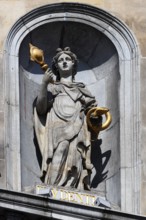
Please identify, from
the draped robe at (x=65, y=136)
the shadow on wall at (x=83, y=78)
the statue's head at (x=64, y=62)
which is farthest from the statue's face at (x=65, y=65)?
the shadow on wall at (x=83, y=78)

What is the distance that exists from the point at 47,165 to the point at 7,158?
69 centimetres

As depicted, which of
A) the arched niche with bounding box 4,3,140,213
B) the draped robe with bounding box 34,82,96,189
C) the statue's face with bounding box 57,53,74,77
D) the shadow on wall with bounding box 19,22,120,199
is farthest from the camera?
the statue's face with bounding box 57,53,74,77

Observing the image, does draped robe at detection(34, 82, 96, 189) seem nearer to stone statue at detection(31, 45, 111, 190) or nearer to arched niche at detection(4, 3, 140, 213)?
stone statue at detection(31, 45, 111, 190)

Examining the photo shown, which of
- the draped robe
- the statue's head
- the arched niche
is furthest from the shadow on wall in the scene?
the statue's head

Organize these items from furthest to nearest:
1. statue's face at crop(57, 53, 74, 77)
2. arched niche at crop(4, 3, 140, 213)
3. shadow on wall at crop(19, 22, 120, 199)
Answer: statue's face at crop(57, 53, 74, 77) < shadow on wall at crop(19, 22, 120, 199) < arched niche at crop(4, 3, 140, 213)

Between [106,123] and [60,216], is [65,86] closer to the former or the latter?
[106,123]

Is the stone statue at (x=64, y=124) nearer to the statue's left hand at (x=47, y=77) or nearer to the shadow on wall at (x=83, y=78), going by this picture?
the statue's left hand at (x=47, y=77)

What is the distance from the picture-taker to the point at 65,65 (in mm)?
40938

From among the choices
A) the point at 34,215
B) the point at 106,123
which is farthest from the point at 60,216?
the point at 106,123

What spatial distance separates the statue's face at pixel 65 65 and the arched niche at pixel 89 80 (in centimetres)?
62

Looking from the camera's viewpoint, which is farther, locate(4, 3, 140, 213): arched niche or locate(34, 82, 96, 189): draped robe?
locate(4, 3, 140, 213): arched niche

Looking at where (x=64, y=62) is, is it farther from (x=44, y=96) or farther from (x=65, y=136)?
(x=65, y=136)

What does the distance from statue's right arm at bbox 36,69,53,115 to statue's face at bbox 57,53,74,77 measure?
510 millimetres

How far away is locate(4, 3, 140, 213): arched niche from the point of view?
4019 centimetres
